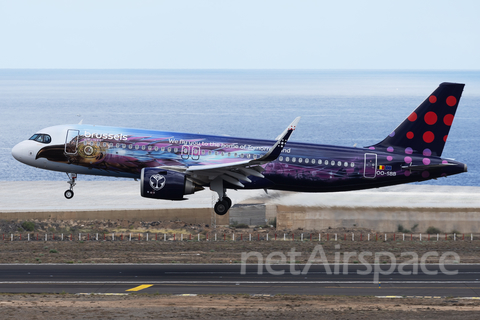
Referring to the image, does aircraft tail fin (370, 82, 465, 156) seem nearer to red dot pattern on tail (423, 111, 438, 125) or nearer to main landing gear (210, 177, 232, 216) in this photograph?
red dot pattern on tail (423, 111, 438, 125)

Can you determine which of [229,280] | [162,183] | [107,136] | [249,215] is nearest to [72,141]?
[107,136]

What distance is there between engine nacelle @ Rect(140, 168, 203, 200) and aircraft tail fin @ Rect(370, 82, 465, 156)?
14.9 m

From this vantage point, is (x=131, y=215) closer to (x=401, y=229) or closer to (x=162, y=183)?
(x=162, y=183)

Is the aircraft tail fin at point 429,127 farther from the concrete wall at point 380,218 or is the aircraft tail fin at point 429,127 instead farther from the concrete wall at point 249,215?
the concrete wall at point 249,215

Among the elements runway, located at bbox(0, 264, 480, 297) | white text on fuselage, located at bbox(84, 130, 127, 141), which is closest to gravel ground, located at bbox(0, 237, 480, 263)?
runway, located at bbox(0, 264, 480, 297)

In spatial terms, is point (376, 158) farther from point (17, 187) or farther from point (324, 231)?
point (17, 187)

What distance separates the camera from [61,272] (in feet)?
129

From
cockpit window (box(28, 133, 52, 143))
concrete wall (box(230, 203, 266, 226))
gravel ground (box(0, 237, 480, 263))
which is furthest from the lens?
concrete wall (box(230, 203, 266, 226))

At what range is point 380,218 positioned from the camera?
56250 mm

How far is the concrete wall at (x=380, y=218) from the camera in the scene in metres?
56.0

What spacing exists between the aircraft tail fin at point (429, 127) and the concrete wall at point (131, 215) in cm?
2063

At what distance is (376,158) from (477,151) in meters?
131

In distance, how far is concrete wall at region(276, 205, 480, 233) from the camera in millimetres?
56031

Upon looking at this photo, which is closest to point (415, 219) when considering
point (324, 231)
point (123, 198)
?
point (324, 231)
